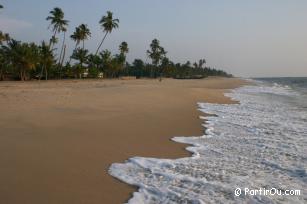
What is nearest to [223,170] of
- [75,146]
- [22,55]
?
[75,146]

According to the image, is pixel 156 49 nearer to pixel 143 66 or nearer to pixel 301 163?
pixel 143 66

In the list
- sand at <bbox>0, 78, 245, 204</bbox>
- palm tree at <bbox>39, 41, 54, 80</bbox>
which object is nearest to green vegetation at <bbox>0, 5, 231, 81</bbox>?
palm tree at <bbox>39, 41, 54, 80</bbox>

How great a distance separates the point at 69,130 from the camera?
889 centimetres

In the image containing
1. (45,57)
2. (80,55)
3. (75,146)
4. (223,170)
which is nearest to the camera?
(223,170)

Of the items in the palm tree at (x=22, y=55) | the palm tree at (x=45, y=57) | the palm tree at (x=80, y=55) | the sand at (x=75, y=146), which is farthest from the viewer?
the palm tree at (x=80, y=55)

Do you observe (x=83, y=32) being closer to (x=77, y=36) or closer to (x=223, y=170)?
(x=77, y=36)

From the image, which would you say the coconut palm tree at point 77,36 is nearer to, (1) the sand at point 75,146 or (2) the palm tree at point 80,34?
(2) the palm tree at point 80,34

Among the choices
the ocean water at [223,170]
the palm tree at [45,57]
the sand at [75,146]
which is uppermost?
the palm tree at [45,57]

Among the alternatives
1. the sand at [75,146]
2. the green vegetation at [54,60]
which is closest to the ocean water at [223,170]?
the sand at [75,146]

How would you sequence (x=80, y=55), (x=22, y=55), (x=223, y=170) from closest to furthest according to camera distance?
(x=223, y=170) → (x=22, y=55) → (x=80, y=55)

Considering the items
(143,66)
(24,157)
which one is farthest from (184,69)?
(24,157)

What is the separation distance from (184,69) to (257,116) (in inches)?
4210

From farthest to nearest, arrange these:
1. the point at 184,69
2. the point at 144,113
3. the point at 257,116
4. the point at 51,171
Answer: the point at 184,69 < the point at 257,116 < the point at 144,113 < the point at 51,171

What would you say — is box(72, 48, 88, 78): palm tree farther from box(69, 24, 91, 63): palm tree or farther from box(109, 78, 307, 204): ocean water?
box(109, 78, 307, 204): ocean water
